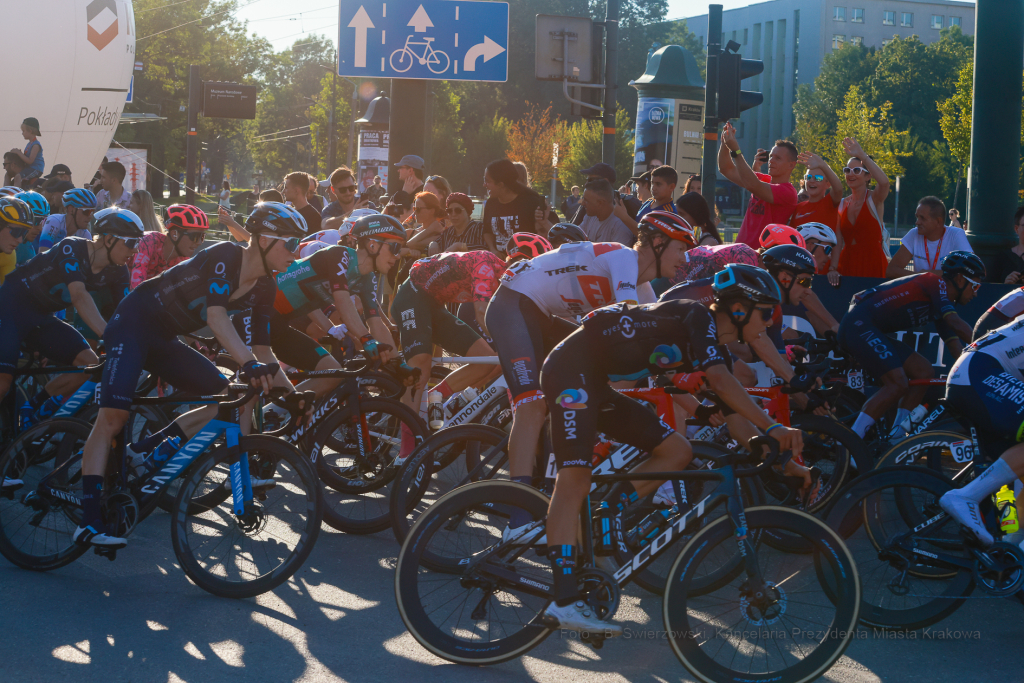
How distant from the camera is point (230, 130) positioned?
7444cm

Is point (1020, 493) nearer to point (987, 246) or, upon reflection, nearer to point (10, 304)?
point (987, 246)

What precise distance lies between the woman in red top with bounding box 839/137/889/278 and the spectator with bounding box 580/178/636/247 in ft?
6.46

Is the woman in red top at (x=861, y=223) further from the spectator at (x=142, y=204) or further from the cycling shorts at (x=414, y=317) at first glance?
the spectator at (x=142, y=204)

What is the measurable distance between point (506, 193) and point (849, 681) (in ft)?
19.4

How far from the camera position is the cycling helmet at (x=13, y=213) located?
770 cm

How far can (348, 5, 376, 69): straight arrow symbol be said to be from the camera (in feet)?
45.5

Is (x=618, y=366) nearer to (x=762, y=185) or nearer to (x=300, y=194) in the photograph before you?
(x=762, y=185)

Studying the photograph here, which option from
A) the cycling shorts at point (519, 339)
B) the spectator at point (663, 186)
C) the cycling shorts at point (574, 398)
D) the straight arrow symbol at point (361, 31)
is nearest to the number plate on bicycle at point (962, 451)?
the cycling shorts at point (574, 398)

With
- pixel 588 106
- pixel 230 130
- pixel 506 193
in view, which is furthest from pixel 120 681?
pixel 230 130

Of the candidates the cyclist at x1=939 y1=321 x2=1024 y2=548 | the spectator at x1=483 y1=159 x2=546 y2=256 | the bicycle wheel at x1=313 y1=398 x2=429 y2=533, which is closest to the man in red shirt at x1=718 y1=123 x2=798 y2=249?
the spectator at x1=483 y1=159 x2=546 y2=256

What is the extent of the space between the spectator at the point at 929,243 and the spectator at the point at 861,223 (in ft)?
0.59

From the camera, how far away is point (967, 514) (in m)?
4.72

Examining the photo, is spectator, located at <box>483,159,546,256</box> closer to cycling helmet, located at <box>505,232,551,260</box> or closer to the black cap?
the black cap

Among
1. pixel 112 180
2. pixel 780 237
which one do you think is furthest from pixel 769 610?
pixel 112 180
